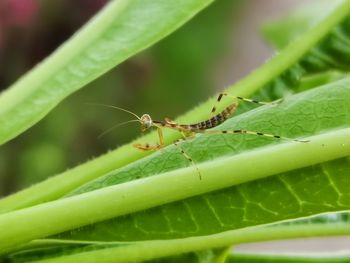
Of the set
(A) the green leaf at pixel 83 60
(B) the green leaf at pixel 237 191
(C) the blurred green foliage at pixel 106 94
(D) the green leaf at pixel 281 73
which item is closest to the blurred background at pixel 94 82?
(C) the blurred green foliage at pixel 106 94

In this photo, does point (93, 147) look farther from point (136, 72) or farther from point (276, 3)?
point (276, 3)

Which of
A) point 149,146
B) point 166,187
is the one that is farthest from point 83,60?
point 166,187

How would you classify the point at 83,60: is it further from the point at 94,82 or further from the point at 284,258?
the point at 94,82

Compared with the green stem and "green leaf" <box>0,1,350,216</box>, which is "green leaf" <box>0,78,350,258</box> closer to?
the green stem

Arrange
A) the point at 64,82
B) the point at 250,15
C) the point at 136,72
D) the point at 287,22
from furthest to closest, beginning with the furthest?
the point at 250,15, the point at 136,72, the point at 287,22, the point at 64,82

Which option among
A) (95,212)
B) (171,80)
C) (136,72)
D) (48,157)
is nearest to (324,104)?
(95,212)

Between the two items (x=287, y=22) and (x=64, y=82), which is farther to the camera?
(x=287, y=22)
